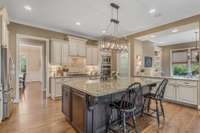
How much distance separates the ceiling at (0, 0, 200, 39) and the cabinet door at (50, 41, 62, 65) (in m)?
0.76

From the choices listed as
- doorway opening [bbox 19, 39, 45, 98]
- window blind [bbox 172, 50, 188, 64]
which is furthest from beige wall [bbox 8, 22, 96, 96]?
window blind [bbox 172, 50, 188, 64]

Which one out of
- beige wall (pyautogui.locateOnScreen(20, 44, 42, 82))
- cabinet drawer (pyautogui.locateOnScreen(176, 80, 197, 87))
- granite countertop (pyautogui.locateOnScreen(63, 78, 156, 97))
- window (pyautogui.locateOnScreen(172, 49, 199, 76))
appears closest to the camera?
granite countertop (pyautogui.locateOnScreen(63, 78, 156, 97))

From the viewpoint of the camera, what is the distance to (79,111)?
8.09 ft

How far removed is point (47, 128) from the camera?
2771mm

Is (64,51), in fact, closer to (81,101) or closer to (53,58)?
(53,58)

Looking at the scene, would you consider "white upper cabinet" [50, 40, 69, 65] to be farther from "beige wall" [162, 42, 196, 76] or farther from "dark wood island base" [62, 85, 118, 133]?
"beige wall" [162, 42, 196, 76]

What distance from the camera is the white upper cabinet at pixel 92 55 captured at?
21.8 ft

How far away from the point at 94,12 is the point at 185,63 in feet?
24.0

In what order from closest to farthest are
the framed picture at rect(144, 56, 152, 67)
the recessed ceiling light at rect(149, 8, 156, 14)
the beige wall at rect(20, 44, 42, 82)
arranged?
the recessed ceiling light at rect(149, 8, 156, 14), the framed picture at rect(144, 56, 152, 67), the beige wall at rect(20, 44, 42, 82)

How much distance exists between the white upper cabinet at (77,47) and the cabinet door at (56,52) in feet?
1.69

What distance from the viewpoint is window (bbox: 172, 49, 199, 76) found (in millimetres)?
7730

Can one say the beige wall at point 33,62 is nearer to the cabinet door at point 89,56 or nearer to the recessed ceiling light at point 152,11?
the cabinet door at point 89,56

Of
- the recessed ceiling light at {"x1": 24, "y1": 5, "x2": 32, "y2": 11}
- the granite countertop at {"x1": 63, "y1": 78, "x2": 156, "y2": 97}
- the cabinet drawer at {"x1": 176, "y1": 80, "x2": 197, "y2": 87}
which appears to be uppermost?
the recessed ceiling light at {"x1": 24, "y1": 5, "x2": 32, "y2": 11}

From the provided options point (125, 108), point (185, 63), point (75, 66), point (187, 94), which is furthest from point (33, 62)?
point (185, 63)
